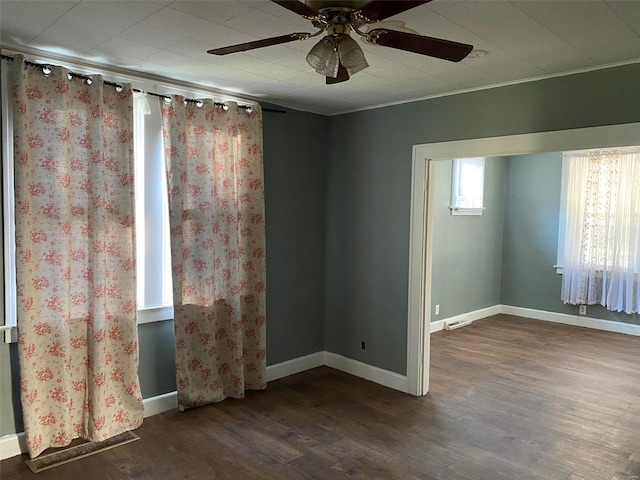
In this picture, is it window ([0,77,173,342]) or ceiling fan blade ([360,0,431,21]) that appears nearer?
ceiling fan blade ([360,0,431,21])

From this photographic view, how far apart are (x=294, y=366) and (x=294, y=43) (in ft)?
9.45

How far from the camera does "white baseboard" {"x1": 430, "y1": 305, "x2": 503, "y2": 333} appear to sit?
5.91m

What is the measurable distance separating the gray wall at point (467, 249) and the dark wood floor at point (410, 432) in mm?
1471

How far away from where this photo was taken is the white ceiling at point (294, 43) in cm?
207

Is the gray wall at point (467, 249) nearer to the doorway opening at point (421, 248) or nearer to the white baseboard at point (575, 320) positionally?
the white baseboard at point (575, 320)

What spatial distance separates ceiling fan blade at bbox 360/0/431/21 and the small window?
4.63 metres

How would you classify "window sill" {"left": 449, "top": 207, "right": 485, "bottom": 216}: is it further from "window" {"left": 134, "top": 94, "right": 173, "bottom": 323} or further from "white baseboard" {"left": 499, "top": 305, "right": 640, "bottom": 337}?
"window" {"left": 134, "top": 94, "right": 173, "bottom": 323}

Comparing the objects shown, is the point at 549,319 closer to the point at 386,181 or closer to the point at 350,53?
the point at 386,181

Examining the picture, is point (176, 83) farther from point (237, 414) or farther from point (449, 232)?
point (449, 232)

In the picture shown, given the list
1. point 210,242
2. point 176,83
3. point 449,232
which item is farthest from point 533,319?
point 176,83

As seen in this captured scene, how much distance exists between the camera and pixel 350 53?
1773 mm

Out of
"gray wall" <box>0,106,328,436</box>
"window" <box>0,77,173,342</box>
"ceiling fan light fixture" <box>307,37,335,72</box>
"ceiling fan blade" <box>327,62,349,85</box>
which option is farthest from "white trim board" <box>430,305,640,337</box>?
"ceiling fan light fixture" <box>307,37,335,72</box>

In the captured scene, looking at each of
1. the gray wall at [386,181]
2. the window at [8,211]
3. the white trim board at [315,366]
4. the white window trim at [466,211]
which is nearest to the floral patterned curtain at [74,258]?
the window at [8,211]

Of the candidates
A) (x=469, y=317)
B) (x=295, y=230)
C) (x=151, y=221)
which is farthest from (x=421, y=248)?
(x=469, y=317)
